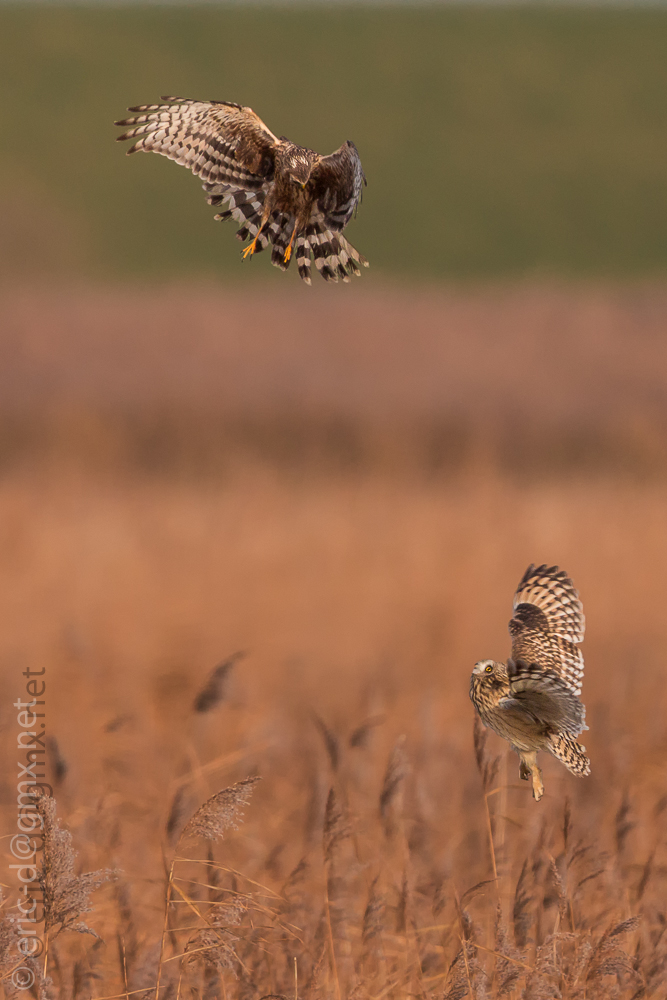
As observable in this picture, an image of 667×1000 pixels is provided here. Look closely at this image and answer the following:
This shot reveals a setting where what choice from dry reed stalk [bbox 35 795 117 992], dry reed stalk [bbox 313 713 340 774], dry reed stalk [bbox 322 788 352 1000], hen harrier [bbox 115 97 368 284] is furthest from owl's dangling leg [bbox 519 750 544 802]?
dry reed stalk [bbox 313 713 340 774]

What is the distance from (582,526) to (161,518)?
4.29 meters

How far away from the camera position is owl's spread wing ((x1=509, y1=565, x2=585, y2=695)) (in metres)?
1.09

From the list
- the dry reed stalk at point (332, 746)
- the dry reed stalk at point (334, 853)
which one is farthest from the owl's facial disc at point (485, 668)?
the dry reed stalk at point (332, 746)

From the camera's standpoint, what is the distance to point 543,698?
1.01 m

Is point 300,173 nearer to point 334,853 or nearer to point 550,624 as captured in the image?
point 550,624

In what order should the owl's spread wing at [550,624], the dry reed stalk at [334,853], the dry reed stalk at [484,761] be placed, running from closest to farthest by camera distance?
the owl's spread wing at [550,624] → the dry reed stalk at [484,761] → the dry reed stalk at [334,853]

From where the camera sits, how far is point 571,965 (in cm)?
221

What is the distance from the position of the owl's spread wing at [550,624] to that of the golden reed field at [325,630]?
1.75 ft

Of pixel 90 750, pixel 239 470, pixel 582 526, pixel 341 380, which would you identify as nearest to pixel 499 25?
pixel 341 380

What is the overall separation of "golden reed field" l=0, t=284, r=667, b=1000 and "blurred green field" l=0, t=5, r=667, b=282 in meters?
5.30

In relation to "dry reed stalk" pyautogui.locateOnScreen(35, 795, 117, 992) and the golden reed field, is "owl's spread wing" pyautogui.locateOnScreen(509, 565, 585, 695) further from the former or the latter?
"dry reed stalk" pyautogui.locateOnScreen(35, 795, 117, 992)

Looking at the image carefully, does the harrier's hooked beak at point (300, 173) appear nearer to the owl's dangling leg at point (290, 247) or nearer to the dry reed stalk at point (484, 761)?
the owl's dangling leg at point (290, 247)

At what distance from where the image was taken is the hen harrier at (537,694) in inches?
39.0

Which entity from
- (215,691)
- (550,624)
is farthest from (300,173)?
(215,691)
